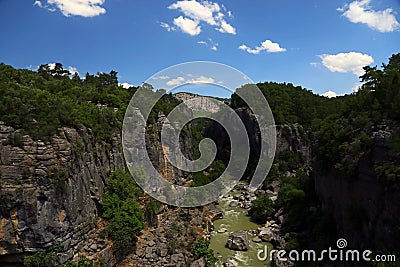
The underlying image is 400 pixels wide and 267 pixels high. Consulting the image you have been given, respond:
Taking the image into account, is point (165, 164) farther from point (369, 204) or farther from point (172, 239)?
point (369, 204)

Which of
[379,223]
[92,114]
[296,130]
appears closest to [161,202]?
[92,114]

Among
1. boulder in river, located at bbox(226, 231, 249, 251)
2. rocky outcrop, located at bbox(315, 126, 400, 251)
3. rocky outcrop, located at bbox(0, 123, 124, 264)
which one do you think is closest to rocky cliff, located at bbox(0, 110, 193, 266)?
rocky outcrop, located at bbox(0, 123, 124, 264)

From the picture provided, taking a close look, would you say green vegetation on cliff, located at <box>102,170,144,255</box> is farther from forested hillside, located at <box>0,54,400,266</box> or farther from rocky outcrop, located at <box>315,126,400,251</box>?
rocky outcrop, located at <box>315,126,400,251</box>

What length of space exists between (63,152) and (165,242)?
9292mm

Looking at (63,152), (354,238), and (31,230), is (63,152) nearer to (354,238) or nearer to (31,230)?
(31,230)

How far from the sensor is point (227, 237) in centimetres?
2550

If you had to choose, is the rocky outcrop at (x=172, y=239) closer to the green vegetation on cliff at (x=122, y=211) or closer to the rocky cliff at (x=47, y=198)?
the green vegetation on cliff at (x=122, y=211)

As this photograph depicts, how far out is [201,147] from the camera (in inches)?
1828

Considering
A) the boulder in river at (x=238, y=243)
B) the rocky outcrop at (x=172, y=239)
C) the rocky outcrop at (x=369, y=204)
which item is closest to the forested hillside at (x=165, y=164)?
the rocky outcrop at (x=369, y=204)

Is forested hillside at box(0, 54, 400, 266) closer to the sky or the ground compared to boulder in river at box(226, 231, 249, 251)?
closer to the sky

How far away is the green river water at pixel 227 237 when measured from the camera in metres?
21.2

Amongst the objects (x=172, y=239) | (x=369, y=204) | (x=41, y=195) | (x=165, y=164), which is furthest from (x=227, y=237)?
(x=41, y=195)

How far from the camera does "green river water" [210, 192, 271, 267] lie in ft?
69.7

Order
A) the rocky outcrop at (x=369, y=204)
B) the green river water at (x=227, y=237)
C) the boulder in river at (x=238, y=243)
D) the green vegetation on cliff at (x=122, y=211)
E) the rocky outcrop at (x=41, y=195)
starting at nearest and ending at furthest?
the rocky outcrop at (x=369, y=204)
the rocky outcrop at (x=41, y=195)
the green vegetation on cliff at (x=122, y=211)
the green river water at (x=227, y=237)
the boulder in river at (x=238, y=243)
